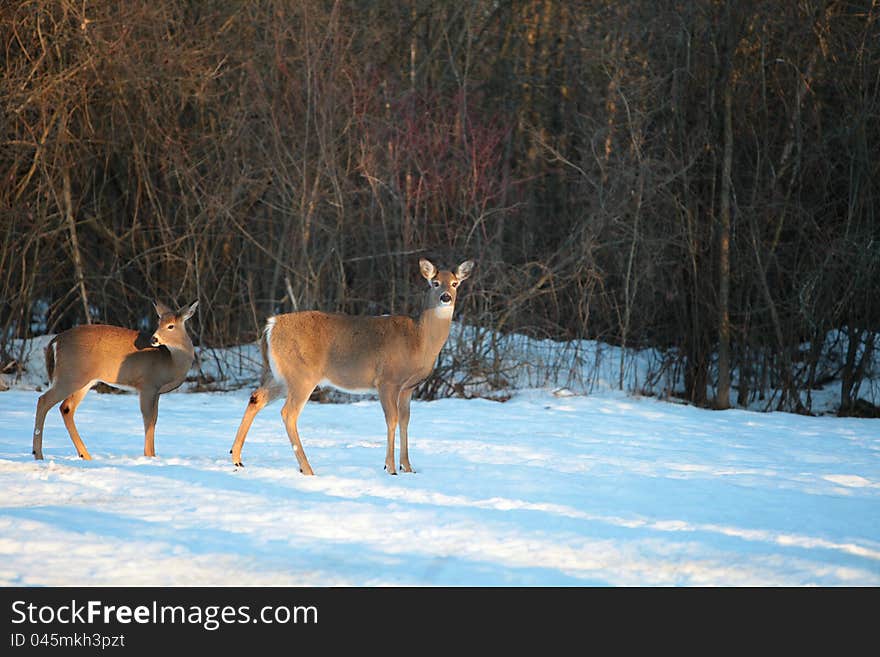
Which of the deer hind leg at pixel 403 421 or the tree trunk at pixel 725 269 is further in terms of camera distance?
the tree trunk at pixel 725 269

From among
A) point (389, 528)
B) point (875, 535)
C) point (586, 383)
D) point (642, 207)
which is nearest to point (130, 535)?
point (389, 528)

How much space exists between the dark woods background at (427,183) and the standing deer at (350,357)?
5.44 m

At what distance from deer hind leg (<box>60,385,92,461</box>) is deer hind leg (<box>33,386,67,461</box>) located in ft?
0.41

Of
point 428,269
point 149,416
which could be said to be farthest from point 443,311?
point 149,416

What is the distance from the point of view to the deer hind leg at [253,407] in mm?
8148

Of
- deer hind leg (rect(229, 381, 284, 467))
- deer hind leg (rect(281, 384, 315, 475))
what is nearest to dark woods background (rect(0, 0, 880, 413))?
deer hind leg (rect(229, 381, 284, 467))

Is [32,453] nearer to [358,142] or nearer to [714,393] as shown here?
[358,142]

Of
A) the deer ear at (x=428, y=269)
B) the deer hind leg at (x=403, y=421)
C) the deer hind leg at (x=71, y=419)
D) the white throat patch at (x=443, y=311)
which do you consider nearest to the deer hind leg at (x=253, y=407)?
the deer hind leg at (x=403, y=421)

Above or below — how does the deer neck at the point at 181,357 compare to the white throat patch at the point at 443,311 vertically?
below

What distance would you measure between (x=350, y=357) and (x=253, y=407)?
0.89 metres

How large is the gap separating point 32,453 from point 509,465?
3976mm

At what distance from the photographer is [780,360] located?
14.3m

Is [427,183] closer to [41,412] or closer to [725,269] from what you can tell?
[725,269]

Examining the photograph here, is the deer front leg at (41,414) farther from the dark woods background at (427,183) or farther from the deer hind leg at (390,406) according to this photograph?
the dark woods background at (427,183)
